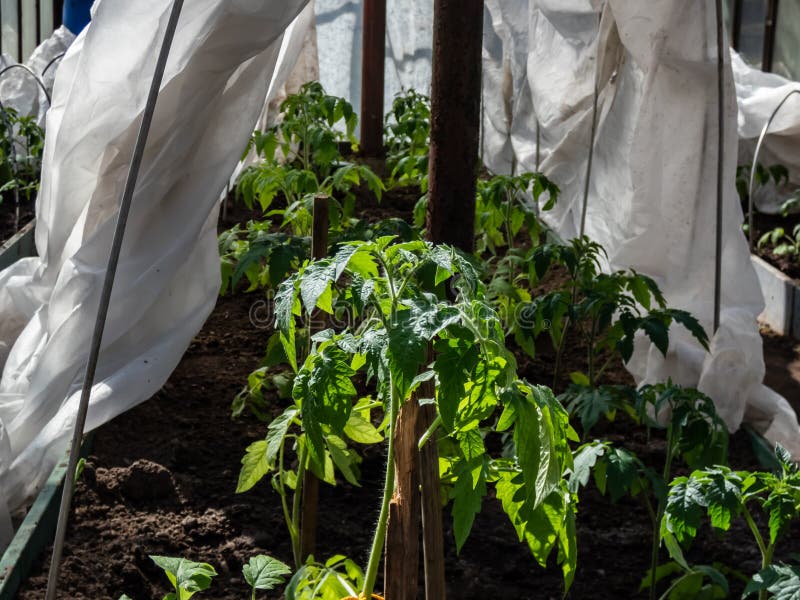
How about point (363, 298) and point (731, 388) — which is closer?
point (363, 298)

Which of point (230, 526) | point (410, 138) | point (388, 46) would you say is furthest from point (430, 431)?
point (388, 46)

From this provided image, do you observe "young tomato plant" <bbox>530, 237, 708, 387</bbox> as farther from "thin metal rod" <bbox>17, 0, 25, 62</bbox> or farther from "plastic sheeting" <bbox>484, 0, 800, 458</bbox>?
"thin metal rod" <bbox>17, 0, 25, 62</bbox>

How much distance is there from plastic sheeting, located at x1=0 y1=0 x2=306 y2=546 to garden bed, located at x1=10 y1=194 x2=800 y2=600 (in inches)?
7.9

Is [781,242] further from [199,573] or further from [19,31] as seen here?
[19,31]

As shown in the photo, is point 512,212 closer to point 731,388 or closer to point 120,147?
point 731,388

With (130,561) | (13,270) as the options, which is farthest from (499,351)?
(13,270)

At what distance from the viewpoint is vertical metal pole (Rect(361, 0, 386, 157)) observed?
8.00 m

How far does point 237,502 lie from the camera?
9.57 feet

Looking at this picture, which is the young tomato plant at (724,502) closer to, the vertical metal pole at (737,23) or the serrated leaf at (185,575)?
the serrated leaf at (185,575)

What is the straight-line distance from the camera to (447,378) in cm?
150

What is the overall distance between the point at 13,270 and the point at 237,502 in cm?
159

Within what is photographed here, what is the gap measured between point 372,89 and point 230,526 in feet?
18.5

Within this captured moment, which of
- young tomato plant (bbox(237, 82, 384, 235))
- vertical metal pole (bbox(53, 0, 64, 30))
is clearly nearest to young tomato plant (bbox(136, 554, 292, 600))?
Result: young tomato plant (bbox(237, 82, 384, 235))

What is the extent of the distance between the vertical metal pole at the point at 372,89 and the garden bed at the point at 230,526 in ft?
15.6
